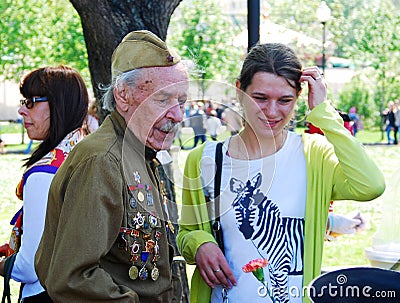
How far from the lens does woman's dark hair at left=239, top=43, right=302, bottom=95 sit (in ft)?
8.98

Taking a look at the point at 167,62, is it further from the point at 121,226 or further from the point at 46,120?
the point at 46,120

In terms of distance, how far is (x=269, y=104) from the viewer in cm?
271

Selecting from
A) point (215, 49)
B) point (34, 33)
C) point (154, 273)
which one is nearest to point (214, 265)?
point (154, 273)

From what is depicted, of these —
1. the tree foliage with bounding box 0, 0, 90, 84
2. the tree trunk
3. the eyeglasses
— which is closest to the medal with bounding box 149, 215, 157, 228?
the eyeglasses

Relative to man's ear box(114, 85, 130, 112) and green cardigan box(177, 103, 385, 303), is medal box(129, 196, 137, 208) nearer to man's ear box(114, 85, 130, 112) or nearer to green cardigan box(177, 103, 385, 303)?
man's ear box(114, 85, 130, 112)

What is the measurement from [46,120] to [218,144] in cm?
85

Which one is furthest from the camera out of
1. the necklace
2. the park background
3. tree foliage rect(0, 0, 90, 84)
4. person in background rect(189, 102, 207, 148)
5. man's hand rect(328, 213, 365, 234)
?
→ tree foliage rect(0, 0, 90, 84)

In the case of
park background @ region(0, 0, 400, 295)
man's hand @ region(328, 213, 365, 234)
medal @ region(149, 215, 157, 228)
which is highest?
medal @ region(149, 215, 157, 228)

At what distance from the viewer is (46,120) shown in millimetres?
3264

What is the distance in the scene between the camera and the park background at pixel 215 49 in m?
9.40

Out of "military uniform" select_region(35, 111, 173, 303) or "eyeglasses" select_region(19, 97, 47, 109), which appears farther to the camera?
"eyeglasses" select_region(19, 97, 47, 109)

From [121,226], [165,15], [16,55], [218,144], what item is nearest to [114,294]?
[121,226]

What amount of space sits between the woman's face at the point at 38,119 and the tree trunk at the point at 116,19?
3.71ft

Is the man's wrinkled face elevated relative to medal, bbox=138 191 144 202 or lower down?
elevated
